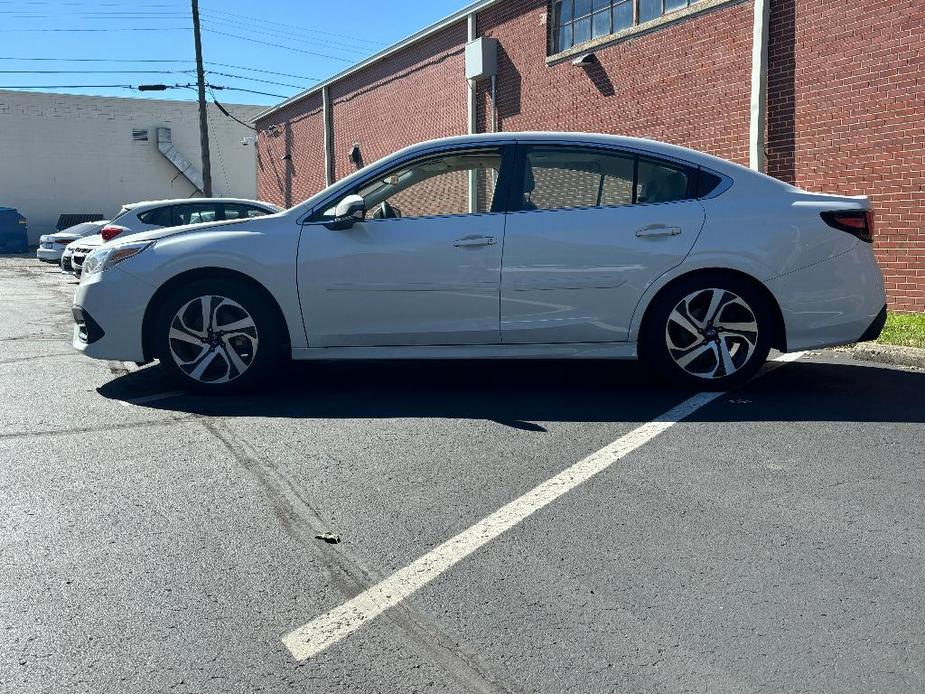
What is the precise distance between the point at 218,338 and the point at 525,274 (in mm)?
2035

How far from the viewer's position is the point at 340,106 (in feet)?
79.0

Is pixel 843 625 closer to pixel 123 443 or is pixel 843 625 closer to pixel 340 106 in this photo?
pixel 123 443

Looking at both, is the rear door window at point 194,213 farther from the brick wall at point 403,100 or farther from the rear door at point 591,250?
the rear door at point 591,250

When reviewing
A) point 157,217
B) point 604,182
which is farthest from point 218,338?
point 157,217

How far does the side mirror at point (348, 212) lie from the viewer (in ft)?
18.3

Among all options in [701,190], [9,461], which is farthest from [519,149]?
[9,461]

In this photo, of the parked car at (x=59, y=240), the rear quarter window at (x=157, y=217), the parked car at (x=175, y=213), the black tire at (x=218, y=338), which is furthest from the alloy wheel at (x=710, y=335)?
the parked car at (x=59, y=240)

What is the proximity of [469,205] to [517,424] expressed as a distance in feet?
5.02

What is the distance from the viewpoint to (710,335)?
5699 mm

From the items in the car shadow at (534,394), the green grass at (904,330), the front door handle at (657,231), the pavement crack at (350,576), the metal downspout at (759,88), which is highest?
the metal downspout at (759,88)

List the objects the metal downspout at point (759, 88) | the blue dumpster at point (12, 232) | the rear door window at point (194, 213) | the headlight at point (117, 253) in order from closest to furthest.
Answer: the headlight at point (117, 253)
the metal downspout at point (759, 88)
the rear door window at point (194, 213)
the blue dumpster at point (12, 232)

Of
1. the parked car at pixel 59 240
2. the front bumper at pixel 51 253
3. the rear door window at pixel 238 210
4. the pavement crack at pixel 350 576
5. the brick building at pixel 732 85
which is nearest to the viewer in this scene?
the pavement crack at pixel 350 576

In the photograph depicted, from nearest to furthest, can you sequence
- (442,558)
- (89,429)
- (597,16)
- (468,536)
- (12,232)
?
(442,558) → (468,536) → (89,429) → (597,16) → (12,232)

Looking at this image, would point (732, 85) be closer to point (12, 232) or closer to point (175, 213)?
point (175, 213)
